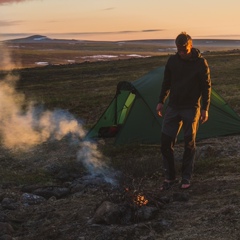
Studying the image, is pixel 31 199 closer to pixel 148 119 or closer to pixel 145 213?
pixel 145 213

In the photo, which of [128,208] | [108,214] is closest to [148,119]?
[128,208]

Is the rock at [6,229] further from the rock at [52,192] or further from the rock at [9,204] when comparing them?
the rock at [52,192]

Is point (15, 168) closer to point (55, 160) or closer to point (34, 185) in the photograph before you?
point (55, 160)

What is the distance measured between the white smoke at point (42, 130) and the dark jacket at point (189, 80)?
2.32 meters

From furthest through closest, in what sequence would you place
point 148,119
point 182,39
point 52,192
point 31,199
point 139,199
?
point 148,119 < point 52,192 < point 31,199 < point 182,39 < point 139,199

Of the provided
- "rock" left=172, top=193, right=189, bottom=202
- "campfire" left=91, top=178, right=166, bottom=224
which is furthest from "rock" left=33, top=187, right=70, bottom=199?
"rock" left=172, top=193, right=189, bottom=202

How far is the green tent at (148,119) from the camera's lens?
37.4 ft

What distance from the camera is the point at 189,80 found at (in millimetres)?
6617

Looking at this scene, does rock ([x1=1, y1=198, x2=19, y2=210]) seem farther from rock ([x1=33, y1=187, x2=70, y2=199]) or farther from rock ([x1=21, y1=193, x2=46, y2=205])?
rock ([x1=33, y1=187, x2=70, y2=199])

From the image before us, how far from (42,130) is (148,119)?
4.55 metres

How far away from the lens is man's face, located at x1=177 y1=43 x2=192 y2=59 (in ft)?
21.1

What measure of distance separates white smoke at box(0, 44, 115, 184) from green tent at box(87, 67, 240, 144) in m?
0.95

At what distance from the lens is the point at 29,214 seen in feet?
22.4

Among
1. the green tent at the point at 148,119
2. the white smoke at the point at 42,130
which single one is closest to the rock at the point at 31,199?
the white smoke at the point at 42,130
